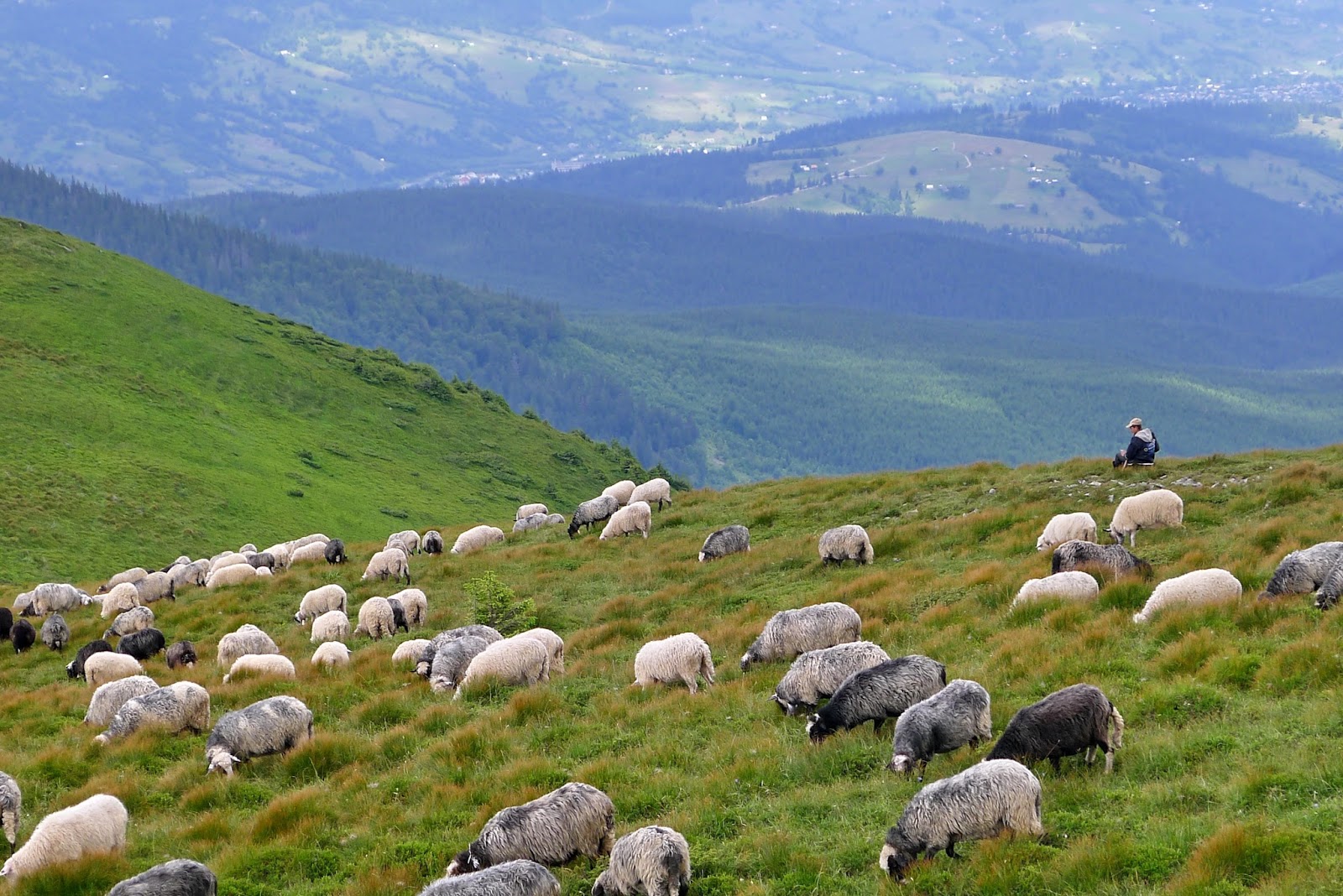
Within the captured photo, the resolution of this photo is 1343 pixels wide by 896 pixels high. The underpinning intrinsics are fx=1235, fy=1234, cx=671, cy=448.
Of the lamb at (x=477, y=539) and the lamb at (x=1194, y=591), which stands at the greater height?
the lamb at (x=1194, y=591)

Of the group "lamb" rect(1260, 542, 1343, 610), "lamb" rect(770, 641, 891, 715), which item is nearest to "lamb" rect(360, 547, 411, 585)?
"lamb" rect(770, 641, 891, 715)

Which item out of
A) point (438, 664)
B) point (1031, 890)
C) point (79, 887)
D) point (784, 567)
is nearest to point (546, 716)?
point (438, 664)

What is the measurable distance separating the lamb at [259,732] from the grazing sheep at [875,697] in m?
7.70

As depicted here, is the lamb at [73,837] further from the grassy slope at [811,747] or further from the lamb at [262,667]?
the lamb at [262,667]

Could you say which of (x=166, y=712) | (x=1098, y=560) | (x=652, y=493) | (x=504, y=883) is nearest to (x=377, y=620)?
(x=166, y=712)

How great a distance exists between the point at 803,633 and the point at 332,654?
9.63 meters

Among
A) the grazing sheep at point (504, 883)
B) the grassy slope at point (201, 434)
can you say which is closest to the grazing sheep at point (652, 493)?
the grassy slope at point (201, 434)

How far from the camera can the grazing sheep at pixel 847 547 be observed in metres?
27.4

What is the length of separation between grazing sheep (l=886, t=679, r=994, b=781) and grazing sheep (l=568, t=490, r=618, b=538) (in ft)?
78.2

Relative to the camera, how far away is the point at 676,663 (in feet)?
64.7

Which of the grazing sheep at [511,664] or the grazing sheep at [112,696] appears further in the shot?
the grazing sheep at [112,696]

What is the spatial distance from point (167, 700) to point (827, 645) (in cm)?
1070

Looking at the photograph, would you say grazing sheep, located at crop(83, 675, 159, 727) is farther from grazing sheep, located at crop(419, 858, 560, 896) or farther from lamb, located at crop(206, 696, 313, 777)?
grazing sheep, located at crop(419, 858, 560, 896)

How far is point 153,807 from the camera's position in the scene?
1667cm
